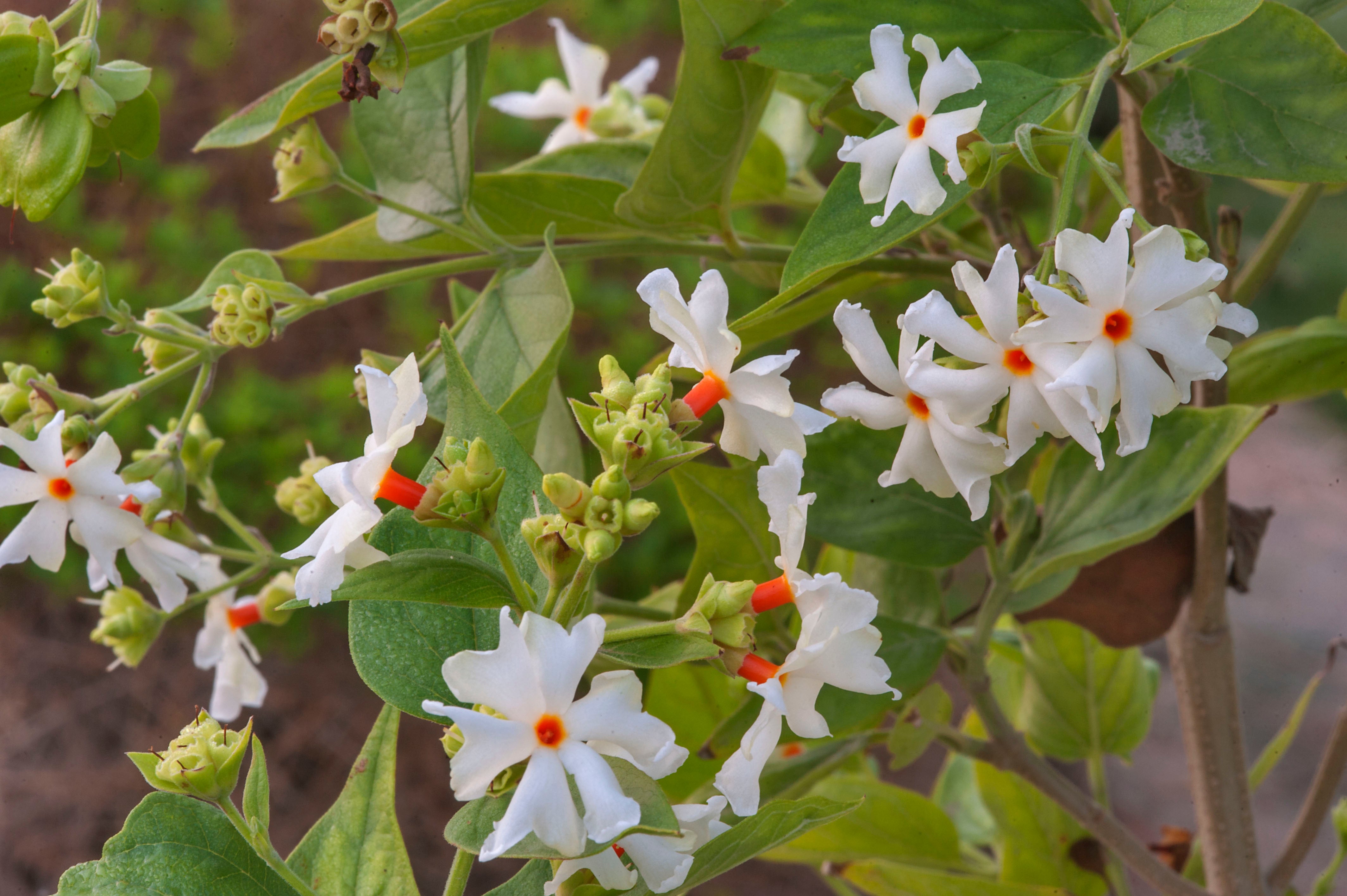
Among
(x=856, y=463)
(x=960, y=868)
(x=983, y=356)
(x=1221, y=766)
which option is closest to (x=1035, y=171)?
(x=983, y=356)

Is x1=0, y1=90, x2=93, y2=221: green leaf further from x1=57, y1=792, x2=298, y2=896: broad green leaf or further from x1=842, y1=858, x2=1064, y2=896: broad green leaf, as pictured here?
x1=842, y1=858, x2=1064, y2=896: broad green leaf

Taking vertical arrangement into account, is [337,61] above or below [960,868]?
above

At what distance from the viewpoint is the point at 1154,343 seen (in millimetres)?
285

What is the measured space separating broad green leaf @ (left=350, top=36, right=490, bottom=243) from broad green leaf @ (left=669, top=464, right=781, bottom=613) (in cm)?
14

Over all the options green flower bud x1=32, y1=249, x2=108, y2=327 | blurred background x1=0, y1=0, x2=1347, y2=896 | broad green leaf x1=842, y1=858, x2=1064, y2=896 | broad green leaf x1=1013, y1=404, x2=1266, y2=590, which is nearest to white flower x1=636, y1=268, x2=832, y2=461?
broad green leaf x1=1013, y1=404, x2=1266, y2=590

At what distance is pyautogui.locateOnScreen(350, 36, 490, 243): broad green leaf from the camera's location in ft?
1.51

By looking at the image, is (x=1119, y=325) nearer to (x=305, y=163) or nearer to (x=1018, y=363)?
(x=1018, y=363)

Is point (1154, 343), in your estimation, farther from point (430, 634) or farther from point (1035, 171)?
point (430, 634)

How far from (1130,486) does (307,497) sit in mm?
313

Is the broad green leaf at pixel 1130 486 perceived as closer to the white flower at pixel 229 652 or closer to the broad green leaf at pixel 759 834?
the broad green leaf at pixel 759 834

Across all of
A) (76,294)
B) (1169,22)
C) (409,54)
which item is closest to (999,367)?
(1169,22)

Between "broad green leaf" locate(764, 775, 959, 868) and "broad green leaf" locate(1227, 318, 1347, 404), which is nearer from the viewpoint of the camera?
"broad green leaf" locate(1227, 318, 1347, 404)

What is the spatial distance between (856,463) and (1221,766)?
255mm

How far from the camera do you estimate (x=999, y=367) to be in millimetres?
299
